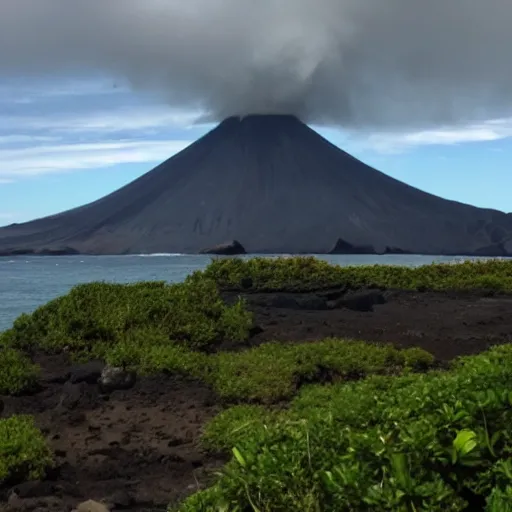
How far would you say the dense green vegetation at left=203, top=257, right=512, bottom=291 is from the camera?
16766 mm

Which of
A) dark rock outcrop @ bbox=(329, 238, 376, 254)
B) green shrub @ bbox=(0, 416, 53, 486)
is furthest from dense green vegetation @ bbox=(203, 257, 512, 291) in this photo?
dark rock outcrop @ bbox=(329, 238, 376, 254)

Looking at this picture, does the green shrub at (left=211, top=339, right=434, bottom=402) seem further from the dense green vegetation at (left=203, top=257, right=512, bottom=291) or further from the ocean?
the dense green vegetation at (left=203, top=257, right=512, bottom=291)

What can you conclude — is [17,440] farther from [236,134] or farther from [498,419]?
[236,134]

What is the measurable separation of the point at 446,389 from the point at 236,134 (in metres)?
193

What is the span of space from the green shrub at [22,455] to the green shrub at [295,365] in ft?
6.89

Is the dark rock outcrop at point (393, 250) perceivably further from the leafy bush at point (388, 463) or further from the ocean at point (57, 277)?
the leafy bush at point (388, 463)

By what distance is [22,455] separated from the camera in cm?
625

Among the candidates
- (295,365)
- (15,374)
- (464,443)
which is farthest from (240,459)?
(15,374)

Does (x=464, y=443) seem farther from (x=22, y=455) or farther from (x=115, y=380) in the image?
(x=115, y=380)

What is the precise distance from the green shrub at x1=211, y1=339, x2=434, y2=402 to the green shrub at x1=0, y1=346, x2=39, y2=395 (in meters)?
1.82

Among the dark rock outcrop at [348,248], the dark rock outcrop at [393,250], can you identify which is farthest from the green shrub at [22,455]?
the dark rock outcrop at [393,250]

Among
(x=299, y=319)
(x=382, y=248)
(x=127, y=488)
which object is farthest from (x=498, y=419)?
(x=382, y=248)

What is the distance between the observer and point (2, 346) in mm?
10523

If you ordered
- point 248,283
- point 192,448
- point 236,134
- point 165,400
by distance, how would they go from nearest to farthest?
point 192,448 < point 165,400 < point 248,283 < point 236,134
